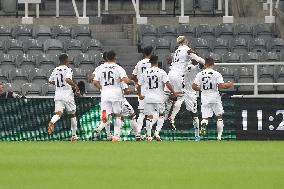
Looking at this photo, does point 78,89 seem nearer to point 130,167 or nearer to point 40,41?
point 40,41

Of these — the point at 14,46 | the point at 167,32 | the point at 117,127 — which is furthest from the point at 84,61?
the point at 117,127

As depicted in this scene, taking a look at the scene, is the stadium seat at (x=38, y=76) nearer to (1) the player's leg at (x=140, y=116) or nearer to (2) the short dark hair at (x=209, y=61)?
(1) the player's leg at (x=140, y=116)

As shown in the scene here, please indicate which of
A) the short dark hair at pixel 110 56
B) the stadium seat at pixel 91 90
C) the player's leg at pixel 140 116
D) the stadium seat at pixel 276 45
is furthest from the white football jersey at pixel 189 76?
the stadium seat at pixel 276 45

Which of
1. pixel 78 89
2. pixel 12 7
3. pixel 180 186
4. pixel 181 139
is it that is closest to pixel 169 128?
pixel 181 139

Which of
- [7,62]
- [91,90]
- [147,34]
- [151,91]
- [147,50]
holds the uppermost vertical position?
[147,34]

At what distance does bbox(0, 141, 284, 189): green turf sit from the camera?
13.3m

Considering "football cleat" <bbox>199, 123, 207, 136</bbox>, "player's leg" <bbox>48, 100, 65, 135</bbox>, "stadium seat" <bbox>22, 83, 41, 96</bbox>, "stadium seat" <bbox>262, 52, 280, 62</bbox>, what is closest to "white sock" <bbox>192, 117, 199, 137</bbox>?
"football cleat" <bbox>199, 123, 207, 136</bbox>

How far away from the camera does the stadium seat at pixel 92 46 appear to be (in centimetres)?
3502

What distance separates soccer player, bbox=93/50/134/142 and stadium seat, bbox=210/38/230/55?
28.7 ft

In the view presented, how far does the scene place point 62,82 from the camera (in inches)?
1104

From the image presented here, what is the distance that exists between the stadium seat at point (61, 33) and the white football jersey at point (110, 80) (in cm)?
862

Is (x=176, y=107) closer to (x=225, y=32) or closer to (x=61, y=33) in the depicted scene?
(x=61, y=33)

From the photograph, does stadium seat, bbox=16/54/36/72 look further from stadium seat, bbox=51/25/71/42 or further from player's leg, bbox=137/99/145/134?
player's leg, bbox=137/99/145/134

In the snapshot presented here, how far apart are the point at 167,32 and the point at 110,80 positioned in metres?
9.82
